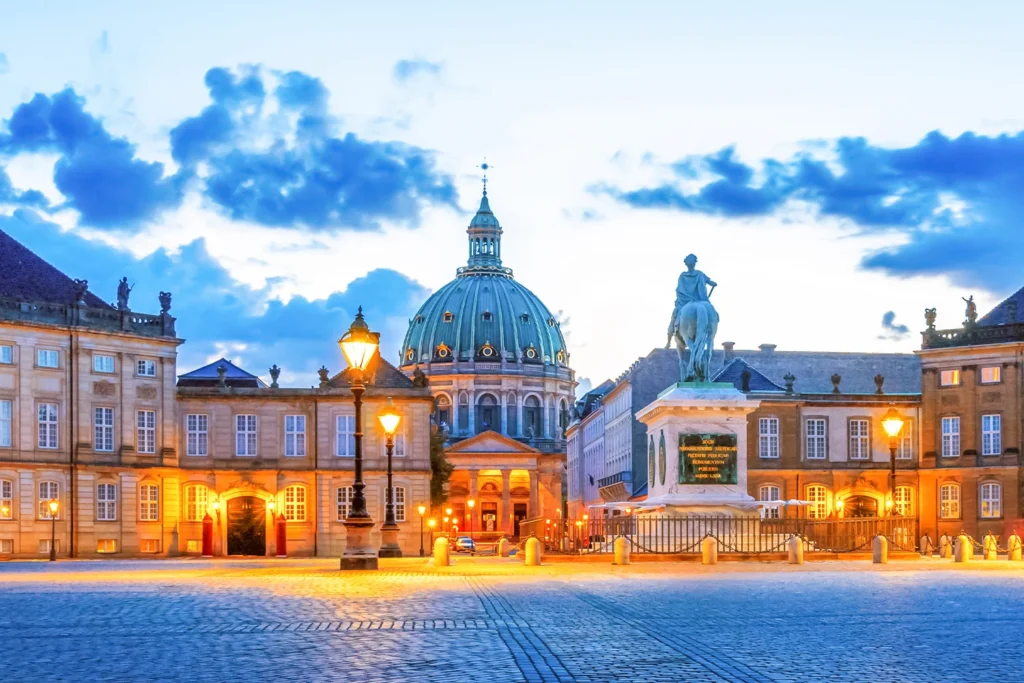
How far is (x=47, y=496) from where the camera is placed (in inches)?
2712

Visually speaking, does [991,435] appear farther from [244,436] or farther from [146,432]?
[146,432]

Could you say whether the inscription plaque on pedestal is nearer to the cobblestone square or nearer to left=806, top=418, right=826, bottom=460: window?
the cobblestone square

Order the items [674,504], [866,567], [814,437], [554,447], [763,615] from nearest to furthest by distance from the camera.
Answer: [763,615] → [866,567] → [674,504] → [814,437] → [554,447]

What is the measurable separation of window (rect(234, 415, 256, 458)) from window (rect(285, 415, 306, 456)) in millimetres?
1615

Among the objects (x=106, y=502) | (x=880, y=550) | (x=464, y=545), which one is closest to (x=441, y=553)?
(x=880, y=550)

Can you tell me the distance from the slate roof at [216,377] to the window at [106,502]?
1302 centimetres

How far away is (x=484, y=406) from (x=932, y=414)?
383 ft

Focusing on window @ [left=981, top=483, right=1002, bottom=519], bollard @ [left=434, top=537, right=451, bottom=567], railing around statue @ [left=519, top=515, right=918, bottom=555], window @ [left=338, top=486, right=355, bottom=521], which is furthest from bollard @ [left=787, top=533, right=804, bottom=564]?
window @ [left=981, top=483, right=1002, bottom=519]

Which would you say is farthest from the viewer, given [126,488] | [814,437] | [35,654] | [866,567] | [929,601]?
[814,437]

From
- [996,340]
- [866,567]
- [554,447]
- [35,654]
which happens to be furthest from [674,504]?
[554,447]

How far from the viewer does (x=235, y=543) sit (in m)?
75.5

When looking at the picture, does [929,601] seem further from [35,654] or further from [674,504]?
[674,504]

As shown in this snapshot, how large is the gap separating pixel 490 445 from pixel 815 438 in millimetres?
92233

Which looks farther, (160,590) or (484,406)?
(484,406)
